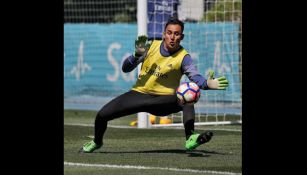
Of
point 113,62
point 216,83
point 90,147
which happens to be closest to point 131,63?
point 90,147

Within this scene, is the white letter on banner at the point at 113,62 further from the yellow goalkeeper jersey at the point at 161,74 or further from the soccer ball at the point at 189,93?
the soccer ball at the point at 189,93

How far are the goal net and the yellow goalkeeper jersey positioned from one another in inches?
179

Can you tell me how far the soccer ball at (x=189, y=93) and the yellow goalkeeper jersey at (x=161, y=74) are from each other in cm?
35

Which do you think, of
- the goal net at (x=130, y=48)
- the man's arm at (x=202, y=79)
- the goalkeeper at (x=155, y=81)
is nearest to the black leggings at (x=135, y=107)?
the goalkeeper at (x=155, y=81)

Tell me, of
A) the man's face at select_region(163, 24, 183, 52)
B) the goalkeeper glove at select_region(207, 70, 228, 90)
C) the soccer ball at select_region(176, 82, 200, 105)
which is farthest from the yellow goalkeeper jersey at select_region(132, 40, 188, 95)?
the goalkeeper glove at select_region(207, 70, 228, 90)

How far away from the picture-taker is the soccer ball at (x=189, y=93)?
10.9m

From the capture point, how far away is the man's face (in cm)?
1122

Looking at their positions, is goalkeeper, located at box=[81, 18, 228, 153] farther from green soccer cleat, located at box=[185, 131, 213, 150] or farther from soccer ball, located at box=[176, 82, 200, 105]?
green soccer cleat, located at box=[185, 131, 213, 150]

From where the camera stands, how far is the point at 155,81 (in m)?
11.4
